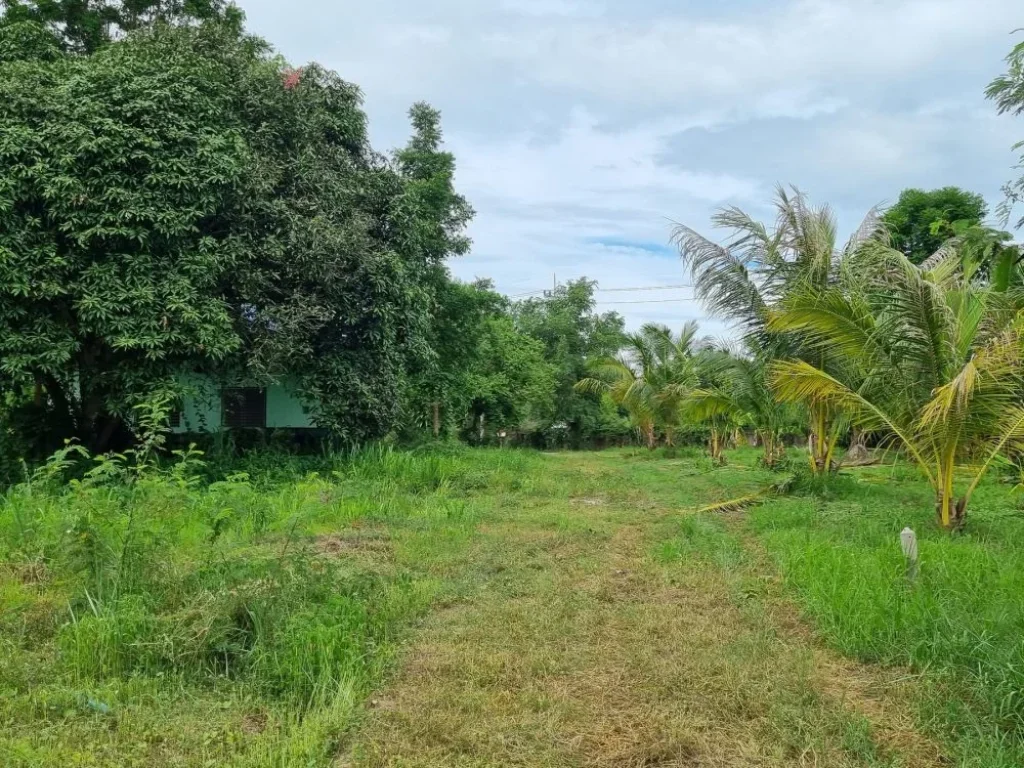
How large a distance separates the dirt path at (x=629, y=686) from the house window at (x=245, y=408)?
31.3ft

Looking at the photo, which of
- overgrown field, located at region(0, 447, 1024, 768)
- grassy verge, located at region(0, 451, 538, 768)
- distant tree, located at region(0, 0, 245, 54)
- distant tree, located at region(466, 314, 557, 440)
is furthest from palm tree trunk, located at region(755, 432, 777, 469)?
distant tree, located at region(0, 0, 245, 54)

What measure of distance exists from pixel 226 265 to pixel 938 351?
28.0 ft

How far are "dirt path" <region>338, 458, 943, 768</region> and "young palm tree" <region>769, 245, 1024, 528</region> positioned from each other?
2687 mm

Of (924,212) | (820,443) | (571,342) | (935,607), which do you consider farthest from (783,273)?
(571,342)

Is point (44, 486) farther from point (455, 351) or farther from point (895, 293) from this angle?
point (455, 351)

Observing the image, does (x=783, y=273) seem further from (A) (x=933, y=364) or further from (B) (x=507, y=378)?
(B) (x=507, y=378)

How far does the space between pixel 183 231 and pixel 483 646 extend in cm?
728

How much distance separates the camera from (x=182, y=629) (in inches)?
135

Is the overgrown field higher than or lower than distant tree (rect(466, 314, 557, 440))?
lower

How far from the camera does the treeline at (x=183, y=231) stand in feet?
26.9

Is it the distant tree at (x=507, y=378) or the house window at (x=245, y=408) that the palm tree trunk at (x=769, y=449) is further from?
the distant tree at (x=507, y=378)

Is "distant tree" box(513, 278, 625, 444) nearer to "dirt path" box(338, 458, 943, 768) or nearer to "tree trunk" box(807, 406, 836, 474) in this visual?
"tree trunk" box(807, 406, 836, 474)

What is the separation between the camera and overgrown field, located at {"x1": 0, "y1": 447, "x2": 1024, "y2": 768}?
2.67 meters

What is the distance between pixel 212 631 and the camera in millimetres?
3428
